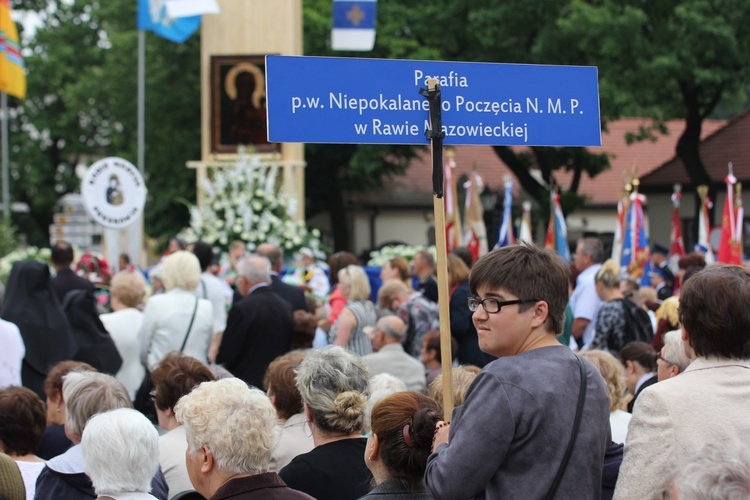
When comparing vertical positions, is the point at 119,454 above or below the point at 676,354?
below

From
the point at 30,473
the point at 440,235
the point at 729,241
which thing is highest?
the point at 729,241

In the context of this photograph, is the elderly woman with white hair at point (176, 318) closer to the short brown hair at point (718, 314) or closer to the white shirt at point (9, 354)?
the white shirt at point (9, 354)

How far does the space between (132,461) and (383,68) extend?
5.68 ft

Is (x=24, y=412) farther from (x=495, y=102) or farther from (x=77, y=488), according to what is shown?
(x=495, y=102)

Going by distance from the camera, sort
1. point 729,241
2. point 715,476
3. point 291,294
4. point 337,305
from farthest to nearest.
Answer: point 729,241 < point 337,305 < point 291,294 < point 715,476

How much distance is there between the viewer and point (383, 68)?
414 cm

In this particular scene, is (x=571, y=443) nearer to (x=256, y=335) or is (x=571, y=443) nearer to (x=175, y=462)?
(x=175, y=462)

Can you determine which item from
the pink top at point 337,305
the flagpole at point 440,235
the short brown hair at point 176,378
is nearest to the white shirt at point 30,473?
the short brown hair at point 176,378

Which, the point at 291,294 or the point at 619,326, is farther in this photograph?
the point at 291,294

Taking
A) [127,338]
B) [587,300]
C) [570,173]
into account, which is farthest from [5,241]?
[570,173]

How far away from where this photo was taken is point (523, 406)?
2.94 meters

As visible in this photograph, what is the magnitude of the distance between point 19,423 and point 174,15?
1620 centimetres

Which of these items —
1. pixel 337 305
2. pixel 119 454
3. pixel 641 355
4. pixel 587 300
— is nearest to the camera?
pixel 119 454

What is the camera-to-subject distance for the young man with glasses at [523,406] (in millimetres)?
2920
